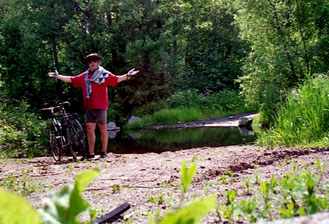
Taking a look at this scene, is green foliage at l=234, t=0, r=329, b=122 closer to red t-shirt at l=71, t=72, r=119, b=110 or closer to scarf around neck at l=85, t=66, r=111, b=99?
red t-shirt at l=71, t=72, r=119, b=110

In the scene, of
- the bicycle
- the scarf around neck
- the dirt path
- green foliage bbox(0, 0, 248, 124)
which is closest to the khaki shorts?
the bicycle

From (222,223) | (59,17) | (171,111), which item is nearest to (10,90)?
(59,17)

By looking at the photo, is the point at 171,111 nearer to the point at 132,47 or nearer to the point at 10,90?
the point at 132,47

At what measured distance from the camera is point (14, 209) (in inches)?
Answer: 27.5

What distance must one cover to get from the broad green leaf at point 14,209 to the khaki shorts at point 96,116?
8114mm

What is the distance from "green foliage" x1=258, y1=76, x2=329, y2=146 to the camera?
25.3ft

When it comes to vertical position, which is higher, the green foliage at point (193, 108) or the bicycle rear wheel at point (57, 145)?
the bicycle rear wheel at point (57, 145)

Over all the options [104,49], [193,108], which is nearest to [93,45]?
[104,49]

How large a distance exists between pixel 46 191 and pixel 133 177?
3.30 ft

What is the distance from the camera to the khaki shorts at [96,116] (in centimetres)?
879

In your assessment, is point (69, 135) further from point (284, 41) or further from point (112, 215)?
point (284, 41)

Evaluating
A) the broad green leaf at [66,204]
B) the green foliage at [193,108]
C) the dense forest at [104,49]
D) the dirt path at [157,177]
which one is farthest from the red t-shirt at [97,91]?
the green foliage at [193,108]

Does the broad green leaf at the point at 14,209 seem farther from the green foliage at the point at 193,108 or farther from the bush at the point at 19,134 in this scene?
the green foliage at the point at 193,108

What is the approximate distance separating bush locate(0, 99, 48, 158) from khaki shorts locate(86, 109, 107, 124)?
157 inches
